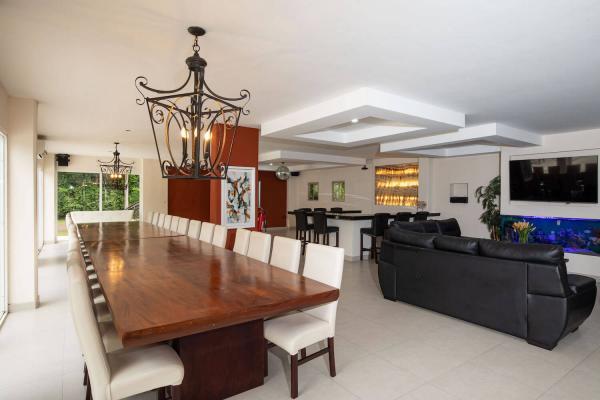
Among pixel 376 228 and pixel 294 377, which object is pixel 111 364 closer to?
pixel 294 377

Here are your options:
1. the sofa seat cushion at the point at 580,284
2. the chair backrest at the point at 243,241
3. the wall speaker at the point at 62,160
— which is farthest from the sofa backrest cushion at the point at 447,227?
the wall speaker at the point at 62,160

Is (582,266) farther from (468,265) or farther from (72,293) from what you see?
(72,293)

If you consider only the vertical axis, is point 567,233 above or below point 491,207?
below

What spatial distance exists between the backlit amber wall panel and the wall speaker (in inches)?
351

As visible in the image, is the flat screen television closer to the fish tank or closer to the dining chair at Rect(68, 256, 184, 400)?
the fish tank

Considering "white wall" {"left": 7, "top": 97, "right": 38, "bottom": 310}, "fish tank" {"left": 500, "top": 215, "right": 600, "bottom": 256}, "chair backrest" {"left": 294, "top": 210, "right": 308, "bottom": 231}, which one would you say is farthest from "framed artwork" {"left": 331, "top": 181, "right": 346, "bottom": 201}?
"white wall" {"left": 7, "top": 97, "right": 38, "bottom": 310}

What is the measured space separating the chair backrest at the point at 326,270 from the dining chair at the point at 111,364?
3.31ft

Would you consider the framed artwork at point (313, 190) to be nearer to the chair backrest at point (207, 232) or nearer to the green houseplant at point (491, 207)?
the green houseplant at point (491, 207)

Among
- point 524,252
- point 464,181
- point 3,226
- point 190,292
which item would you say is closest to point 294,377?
point 190,292

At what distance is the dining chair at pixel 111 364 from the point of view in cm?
152

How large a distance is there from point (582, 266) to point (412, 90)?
189 inches

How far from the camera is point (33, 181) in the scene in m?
3.86

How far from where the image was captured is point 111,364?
5.57 ft

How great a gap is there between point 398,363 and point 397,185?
7454mm
